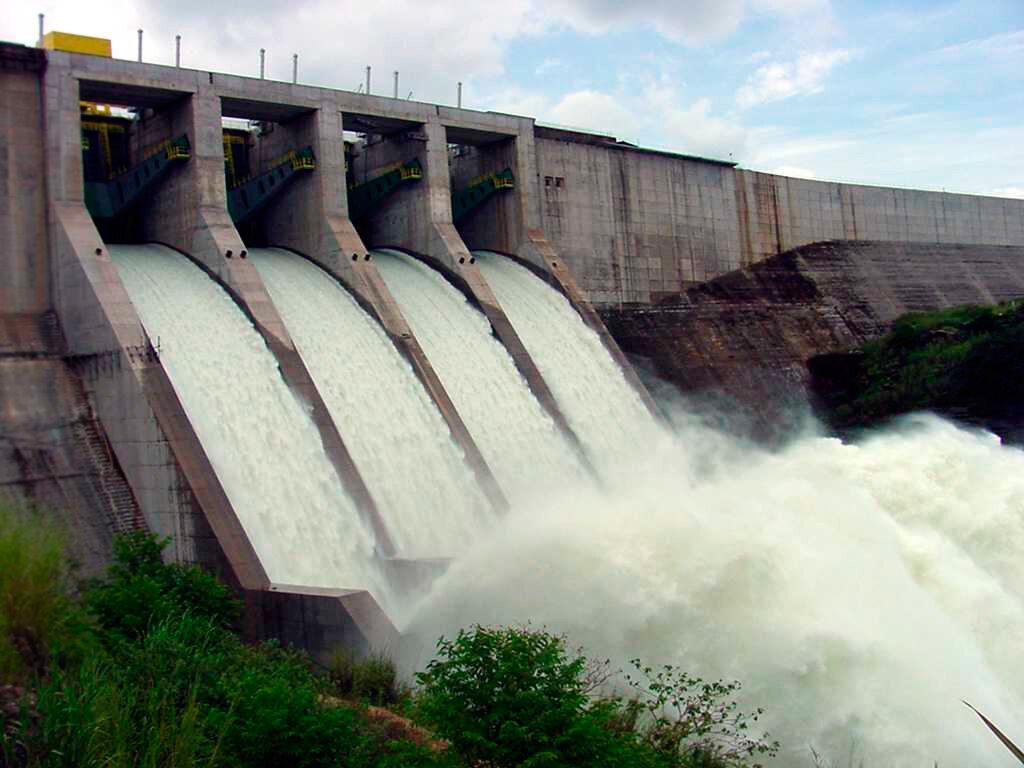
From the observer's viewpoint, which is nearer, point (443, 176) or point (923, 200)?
point (443, 176)

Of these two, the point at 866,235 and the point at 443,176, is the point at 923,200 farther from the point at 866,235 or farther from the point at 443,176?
the point at 443,176

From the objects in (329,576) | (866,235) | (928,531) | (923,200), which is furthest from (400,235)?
(923,200)

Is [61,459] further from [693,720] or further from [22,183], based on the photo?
[693,720]

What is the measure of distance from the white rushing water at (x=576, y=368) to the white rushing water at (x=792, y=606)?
545 cm

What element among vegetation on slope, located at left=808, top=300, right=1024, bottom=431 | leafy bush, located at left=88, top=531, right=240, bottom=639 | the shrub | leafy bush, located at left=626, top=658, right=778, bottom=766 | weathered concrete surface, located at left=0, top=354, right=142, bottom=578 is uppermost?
vegetation on slope, located at left=808, top=300, right=1024, bottom=431

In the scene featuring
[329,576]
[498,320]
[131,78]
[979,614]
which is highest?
[131,78]

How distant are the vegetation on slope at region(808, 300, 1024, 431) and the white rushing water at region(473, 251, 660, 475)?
785cm

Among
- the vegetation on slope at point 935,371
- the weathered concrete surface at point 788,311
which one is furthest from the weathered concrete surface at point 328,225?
the vegetation on slope at point 935,371

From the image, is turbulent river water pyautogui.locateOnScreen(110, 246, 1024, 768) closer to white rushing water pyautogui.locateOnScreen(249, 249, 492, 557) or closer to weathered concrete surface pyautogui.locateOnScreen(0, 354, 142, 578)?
white rushing water pyautogui.locateOnScreen(249, 249, 492, 557)

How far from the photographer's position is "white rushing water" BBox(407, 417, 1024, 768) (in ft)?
35.9

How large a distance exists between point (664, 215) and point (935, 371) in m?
8.60

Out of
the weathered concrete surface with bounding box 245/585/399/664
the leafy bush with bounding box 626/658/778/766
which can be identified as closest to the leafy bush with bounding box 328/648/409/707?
the weathered concrete surface with bounding box 245/585/399/664

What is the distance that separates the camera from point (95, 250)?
57.0 feet

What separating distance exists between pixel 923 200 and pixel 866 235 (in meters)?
4.35
